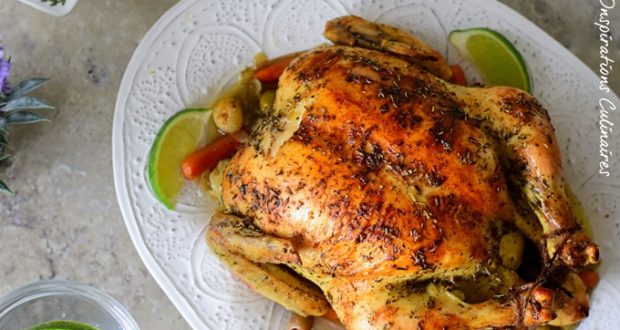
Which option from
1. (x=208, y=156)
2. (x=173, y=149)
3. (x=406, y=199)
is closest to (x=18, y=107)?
(x=173, y=149)

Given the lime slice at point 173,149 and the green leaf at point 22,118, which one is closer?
the lime slice at point 173,149

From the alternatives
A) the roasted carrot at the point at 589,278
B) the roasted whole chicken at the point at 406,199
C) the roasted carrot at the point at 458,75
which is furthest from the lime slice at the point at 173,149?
the roasted carrot at the point at 589,278

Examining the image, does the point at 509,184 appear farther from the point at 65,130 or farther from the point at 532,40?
the point at 65,130

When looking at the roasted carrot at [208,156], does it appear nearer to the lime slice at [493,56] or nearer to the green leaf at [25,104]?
the green leaf at [25,104]

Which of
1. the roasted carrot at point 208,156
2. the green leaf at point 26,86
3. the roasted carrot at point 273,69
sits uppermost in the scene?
the roasted carrot at point 273,69

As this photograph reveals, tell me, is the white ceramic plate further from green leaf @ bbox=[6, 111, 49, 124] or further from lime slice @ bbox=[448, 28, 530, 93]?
green leaf @ bbox=[6, 111, 49, 124]

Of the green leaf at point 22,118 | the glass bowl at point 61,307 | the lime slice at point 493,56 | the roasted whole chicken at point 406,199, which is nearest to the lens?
the roasted whole chicken at point 406,199
